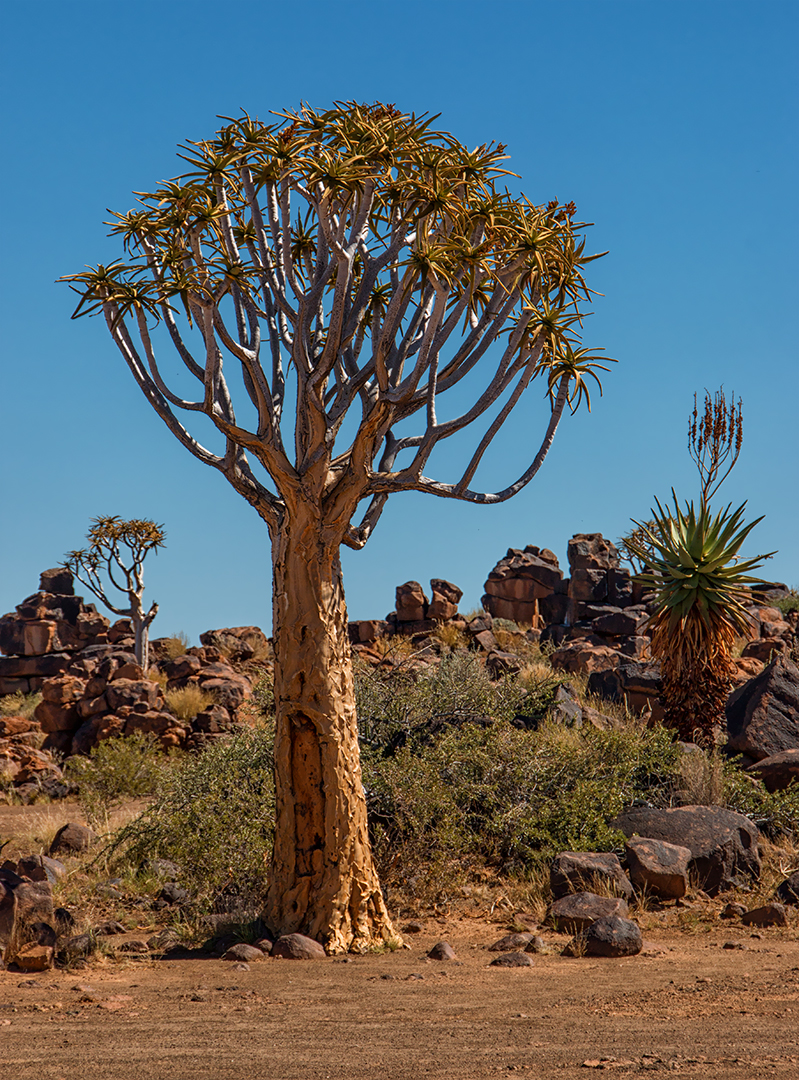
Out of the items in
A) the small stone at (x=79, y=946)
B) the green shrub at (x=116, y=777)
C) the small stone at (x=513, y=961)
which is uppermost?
the green shrub at (x=116, y=777)

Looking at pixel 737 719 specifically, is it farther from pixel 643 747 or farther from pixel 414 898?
pixel 414 898

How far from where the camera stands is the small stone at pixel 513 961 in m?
7.45

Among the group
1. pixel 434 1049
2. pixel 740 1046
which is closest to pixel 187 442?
pixel 434 1049

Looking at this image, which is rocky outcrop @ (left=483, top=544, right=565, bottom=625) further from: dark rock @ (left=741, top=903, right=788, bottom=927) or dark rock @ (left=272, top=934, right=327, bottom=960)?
dark rock @ (left=272, top=934, right=327, bottom=960)

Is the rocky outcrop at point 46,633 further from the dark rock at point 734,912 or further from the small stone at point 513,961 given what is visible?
the small stone at point 513,961

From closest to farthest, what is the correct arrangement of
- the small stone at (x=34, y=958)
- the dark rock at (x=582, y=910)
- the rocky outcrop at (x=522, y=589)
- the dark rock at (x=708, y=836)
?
the small stone at (x=34, y=958) → the dark rock at (x=582, y=910) → the dark rock at (x=708, y=836) → the rocky outcrop at (x=522, y=589)

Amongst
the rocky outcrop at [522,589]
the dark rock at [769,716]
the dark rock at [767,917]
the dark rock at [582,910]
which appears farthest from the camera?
the rocky outcrop at [522,589]

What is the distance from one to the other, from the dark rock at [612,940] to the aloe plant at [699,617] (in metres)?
5.24

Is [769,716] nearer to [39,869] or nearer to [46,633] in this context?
[39,869]

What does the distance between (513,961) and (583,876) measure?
1.81m

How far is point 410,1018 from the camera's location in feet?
19.3

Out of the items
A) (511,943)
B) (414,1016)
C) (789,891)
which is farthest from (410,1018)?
(789,891)

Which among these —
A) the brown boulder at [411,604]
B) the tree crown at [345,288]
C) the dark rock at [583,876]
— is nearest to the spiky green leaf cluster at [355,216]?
the tree crown at [345,288]

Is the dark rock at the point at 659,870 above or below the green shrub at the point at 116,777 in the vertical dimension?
below
